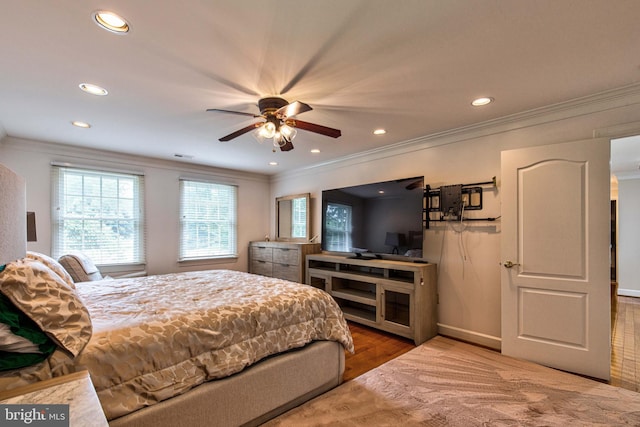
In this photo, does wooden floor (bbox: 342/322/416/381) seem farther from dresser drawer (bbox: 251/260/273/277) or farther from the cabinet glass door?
dresser drawer (bbox: 251/260/273/277)

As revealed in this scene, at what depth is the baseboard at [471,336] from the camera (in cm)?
307

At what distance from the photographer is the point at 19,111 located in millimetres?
2781

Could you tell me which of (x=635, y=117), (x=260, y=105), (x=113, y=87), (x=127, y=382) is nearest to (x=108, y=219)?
(x=113, y=87)

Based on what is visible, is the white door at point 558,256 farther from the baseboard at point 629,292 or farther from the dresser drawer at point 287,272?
the baseboard at point 629,292

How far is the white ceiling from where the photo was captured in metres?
1.50

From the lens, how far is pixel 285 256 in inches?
196

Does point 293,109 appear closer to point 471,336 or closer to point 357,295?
point 357,295

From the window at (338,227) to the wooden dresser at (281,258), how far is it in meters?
0.44

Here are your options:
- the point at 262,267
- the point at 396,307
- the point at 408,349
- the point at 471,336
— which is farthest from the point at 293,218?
the point at 471,336

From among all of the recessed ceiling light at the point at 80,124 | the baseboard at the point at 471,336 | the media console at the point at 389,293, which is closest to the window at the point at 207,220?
the recessed ceiling light at the point at 80,124

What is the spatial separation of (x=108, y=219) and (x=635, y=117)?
20.0 feet

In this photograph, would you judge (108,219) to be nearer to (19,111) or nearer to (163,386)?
(19,111)

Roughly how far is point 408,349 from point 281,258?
8.58 feet

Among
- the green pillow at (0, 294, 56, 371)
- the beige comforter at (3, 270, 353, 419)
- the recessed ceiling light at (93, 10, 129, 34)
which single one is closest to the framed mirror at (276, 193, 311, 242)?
the beige comforter at (3, 270, 353, 419)
